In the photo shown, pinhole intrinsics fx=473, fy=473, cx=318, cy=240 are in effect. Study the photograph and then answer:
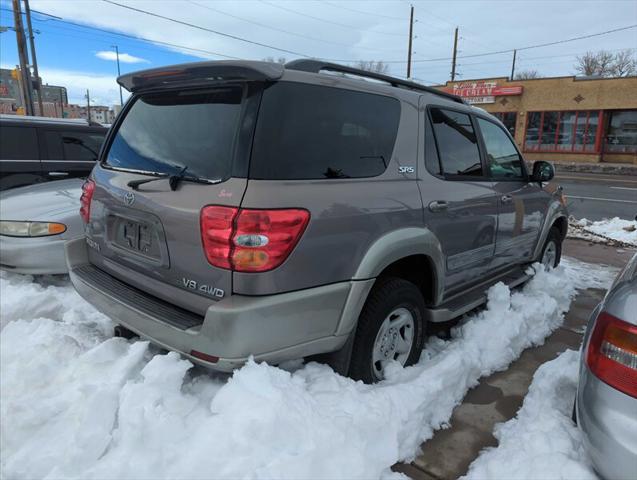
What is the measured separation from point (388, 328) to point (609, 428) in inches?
51.0

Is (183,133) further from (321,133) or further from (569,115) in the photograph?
(569,115)

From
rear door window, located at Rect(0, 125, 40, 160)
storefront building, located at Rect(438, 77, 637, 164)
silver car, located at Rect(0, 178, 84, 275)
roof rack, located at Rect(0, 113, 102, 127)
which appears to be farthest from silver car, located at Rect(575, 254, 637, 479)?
storefront building, located at Rect(438, 77, 637, 164)

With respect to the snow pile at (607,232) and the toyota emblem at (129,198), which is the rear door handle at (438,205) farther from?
the snow pile at (607,232)

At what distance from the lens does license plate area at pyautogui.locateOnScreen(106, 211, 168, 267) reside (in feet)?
8.12

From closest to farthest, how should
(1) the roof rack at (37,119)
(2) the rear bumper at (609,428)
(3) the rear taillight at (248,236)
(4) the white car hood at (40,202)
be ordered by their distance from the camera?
(2) the rear bumper at (609,428) → (3) the rear taillight at (248,236) → (4) the white car hood at (40,202) → (1) the roof rack at (37,119)

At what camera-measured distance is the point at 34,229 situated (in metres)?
4.34

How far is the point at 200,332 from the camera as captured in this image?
87.4 inches

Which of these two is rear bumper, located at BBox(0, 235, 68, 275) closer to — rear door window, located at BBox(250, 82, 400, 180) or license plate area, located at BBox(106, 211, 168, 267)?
license plate area, located at BBox(106, 211, 168, 267)

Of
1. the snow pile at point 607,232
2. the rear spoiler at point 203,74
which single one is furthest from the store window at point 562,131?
the rear spoiler at point 203,74

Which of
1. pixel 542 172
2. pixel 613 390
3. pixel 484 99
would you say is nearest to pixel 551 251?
pixel 542 172

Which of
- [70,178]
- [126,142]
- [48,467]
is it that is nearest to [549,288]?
[126,142]

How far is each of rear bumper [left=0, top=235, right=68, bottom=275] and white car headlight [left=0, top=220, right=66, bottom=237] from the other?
0.12ft

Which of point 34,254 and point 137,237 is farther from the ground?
point 137,237

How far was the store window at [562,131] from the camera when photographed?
26.9 m
